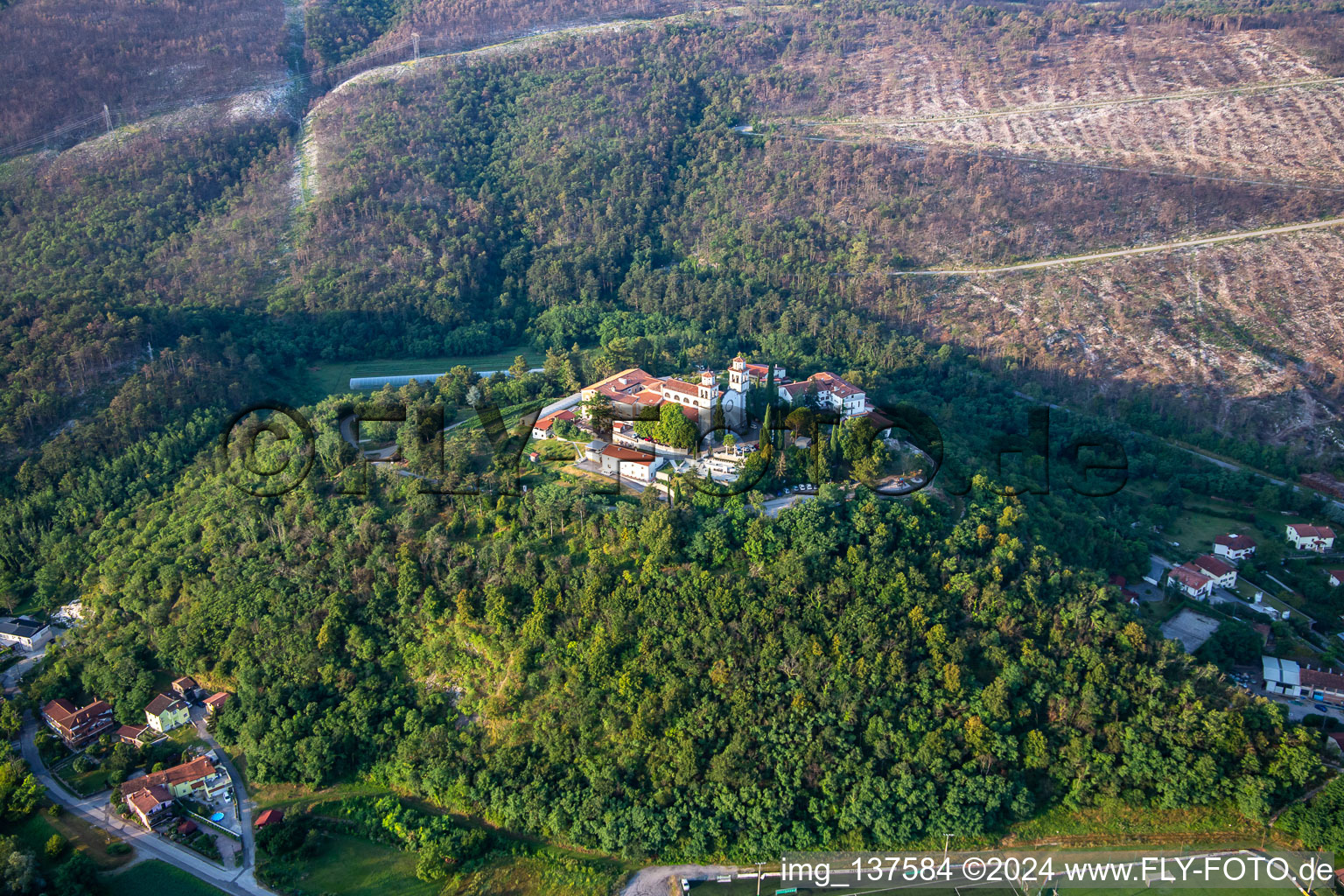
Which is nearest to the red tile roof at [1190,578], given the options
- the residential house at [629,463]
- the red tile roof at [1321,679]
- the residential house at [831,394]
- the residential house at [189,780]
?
the red tile roof at [1321,679]

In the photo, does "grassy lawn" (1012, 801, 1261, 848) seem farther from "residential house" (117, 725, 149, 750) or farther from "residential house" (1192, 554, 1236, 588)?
"residential house" (117, 725, 149, 750)

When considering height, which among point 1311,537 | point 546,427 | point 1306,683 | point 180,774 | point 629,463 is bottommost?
point 1311,537

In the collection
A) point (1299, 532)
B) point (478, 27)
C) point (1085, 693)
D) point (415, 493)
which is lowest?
point (1299, 532)

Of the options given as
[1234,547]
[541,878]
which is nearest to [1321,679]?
[1234,547]

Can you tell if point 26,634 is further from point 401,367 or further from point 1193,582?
point 1193,582

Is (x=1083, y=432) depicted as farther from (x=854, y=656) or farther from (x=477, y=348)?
(x=477, y=348)

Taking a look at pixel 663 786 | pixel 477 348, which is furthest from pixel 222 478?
pixel 663 786
